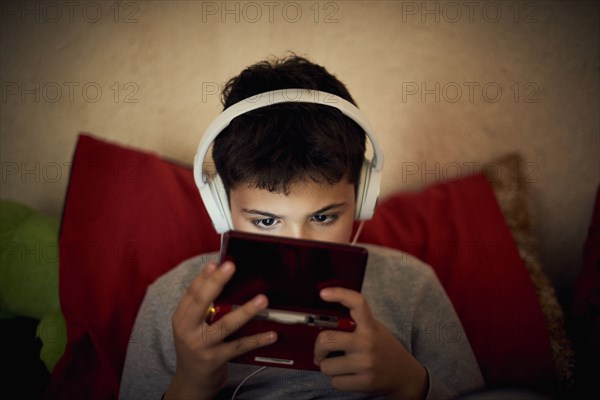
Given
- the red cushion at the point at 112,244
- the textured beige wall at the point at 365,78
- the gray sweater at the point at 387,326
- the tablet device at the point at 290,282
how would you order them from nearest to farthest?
1. the tablet device at the point at 290,282
2. the gray sweater at the point at 387,326
3. the red cushion at the point at 112,244
4. the textured beige wall at the point at 365,78

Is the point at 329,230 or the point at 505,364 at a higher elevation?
the point at 329,230

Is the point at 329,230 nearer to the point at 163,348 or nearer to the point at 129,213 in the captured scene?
the point at 163,348

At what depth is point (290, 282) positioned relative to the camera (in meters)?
0.64

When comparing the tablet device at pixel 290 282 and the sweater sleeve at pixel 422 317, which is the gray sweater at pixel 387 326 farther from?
the tablet device at pixel 290 282

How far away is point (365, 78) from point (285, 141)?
24.1 inches

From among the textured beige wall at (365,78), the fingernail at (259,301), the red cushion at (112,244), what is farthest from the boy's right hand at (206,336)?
the textured beige wall at (365,78)

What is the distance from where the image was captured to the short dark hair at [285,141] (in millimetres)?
816

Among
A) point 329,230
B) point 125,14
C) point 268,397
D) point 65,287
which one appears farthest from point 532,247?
point 125,14

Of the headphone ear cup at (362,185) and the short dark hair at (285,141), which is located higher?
the short dark hair at (285,141)

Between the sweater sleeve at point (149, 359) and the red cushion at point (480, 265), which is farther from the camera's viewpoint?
the red cushion at point (480, 265)

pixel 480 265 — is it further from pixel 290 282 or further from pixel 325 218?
pixel 290 282

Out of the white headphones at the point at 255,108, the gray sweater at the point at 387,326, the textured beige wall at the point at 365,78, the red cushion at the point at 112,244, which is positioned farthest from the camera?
the textured beige wall at the point at 365,78

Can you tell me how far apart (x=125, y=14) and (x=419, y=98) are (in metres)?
0.94

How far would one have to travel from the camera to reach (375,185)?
0.88 metres
